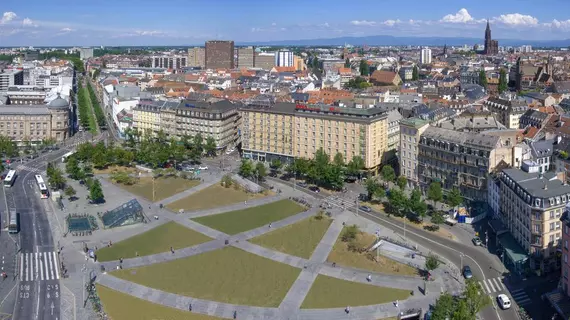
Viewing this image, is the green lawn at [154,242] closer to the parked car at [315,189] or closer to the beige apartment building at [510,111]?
the parked car at [315,189]

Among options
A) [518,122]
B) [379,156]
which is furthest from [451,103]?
[379,156]

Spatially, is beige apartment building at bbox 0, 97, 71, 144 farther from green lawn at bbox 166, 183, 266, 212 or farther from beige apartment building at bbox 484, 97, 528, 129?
beige apartment building at bbox 484, 97, 528, 129

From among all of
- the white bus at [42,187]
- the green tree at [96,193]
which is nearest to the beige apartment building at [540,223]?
the green tree at [96,193]

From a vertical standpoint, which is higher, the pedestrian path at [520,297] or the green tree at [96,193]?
the green tree at [96,193]

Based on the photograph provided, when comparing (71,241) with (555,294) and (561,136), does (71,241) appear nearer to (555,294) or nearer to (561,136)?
(555,294)

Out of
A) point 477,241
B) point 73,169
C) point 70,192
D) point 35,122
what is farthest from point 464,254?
point 35,122

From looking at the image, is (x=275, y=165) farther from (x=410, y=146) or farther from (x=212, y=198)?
(x=410, y=146)

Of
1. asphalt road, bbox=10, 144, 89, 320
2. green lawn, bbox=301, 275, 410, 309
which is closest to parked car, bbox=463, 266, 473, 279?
green lawn, bbox=301, 275, 410, 309
